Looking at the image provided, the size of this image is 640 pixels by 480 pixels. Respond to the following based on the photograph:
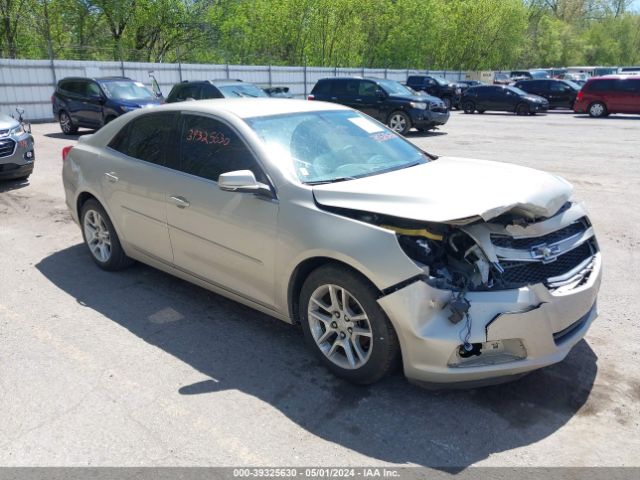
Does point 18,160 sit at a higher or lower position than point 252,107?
lower

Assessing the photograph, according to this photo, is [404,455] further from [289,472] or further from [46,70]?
[46,70]

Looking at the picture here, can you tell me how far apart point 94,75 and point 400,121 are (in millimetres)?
14045

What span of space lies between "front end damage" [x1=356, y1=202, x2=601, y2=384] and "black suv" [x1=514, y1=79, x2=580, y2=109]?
87.5 ft

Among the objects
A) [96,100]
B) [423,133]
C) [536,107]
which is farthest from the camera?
[536,107]

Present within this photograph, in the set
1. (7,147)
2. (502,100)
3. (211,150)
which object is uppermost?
(211,150)

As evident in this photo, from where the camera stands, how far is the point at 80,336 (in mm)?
4066

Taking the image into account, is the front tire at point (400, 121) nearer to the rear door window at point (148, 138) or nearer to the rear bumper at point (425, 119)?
the rear bumper at point (425, 119)

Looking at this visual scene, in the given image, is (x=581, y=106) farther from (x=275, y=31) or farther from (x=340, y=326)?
(x=340, y=326)

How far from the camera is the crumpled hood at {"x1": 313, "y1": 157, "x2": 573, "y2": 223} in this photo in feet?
9.97

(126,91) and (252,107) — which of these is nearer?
(252,107)

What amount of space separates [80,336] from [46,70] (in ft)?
68.4

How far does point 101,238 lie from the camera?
5301 mm

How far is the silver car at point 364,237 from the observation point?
2.95m

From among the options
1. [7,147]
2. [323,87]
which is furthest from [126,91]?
[7,147]
